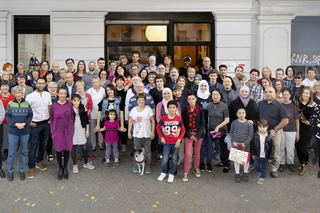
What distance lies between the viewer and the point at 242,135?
6230mm

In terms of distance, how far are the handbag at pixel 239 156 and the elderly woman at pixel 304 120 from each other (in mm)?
1491

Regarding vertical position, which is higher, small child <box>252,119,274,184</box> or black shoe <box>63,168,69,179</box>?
small child <box>252,119,274,184</box>

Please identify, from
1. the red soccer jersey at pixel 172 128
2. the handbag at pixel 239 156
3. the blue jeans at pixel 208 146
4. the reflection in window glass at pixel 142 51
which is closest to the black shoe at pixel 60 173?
the red soccer jersey at pixel 172 128

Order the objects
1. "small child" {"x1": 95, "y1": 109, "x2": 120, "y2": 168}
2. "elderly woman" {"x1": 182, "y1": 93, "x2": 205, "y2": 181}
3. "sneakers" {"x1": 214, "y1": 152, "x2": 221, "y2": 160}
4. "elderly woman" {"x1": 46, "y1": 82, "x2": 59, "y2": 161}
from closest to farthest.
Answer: "elderly woman" {"x1": 182, "y1": 93, "x2": 205, "y2": 181} < "elderly woman" {"x1": 46, "y1": 82, "x2": 59, "y2": 161} < "small child" {"x1": 95, "y1": 109, "x2": 120, "y2": 168} < "sneakers" {"x1": 214, "y1": 152, "x2": 221, "y2": 160}

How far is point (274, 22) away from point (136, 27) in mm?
4955

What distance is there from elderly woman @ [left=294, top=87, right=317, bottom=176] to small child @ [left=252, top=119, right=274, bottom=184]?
1095 mm

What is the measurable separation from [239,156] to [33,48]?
345 inches

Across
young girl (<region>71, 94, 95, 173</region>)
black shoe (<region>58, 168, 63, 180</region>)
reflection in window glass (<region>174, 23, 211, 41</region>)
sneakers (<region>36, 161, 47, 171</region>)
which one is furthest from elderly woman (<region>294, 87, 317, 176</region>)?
sneakers (<region>36, 161, 47, 171</region>)

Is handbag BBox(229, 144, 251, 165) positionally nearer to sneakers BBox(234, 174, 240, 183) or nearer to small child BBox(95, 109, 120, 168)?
sneakers BBox(234, 174, 240, 183)

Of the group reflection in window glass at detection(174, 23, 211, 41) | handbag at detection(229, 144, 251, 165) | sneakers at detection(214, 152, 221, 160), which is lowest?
sneakers at detection(214, 152, 221, 160)

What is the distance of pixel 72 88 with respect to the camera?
772cm

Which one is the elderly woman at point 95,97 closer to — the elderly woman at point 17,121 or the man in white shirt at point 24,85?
the man in white shirt at point 24,85

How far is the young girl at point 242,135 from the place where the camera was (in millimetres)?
6172

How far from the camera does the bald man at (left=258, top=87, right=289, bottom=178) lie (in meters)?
6.32
